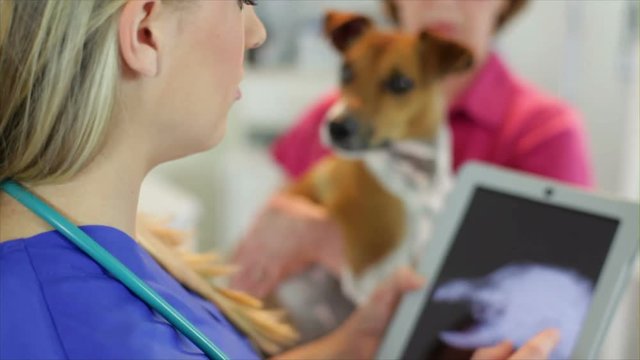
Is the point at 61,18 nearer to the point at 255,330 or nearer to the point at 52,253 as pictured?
the point at 52,253

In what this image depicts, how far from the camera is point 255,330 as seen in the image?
60cm

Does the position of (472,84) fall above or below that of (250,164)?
above

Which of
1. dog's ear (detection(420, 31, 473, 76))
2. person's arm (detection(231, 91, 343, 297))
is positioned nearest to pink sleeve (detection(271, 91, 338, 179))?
person's arm (detection(231, 91, 343, 297))

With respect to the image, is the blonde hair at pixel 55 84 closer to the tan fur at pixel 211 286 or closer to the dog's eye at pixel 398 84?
the tan fur at pixel 211 286

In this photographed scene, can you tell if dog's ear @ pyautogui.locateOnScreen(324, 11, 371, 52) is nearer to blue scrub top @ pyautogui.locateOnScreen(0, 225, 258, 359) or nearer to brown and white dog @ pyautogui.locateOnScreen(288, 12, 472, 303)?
brown and white dog @ pyautogui.locateOnScreen(288, 12, 472, 303)

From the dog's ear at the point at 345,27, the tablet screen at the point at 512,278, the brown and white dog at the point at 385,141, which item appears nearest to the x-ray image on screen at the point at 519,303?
the tablet screen at the point at 512,278

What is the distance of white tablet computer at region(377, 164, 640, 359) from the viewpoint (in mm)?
592

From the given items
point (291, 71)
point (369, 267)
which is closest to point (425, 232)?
point (369, 267)

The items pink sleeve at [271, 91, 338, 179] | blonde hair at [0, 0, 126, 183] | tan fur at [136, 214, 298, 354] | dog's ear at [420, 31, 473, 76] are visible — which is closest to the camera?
blonde hair at [0, 0, 126, 183]

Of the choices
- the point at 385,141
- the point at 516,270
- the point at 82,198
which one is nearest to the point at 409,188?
the point at 385,141

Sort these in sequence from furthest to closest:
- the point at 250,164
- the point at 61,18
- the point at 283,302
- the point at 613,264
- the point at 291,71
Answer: the point at 250,164
the point at 291,71
the point at 283,302
the point at 613,264
the point at 61,18

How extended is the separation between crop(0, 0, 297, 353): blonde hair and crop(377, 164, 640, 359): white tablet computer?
270 mm

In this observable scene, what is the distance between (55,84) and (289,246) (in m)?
0.36

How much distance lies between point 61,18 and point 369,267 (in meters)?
0.37
